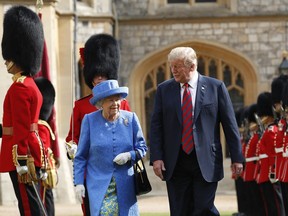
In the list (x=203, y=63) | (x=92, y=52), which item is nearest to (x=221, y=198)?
(x=203, y=63)

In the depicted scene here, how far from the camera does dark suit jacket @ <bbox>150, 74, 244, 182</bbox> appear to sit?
23.4 ft

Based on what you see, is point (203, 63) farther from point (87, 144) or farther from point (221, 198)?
point (87, 144)

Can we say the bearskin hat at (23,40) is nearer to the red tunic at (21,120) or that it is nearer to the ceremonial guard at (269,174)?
the red tunic at (21,120)

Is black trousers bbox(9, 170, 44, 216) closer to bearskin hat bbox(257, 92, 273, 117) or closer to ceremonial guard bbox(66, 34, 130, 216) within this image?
Result: ceremonial guard bbox(66, 34, 130, 216)

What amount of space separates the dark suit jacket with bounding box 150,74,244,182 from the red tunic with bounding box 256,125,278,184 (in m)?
2.84

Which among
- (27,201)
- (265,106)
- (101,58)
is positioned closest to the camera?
(27,201)

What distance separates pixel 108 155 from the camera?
675 cm

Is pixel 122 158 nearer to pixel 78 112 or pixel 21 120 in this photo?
pixel 78 112

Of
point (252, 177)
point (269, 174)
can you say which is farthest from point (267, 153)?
point (252, 177)

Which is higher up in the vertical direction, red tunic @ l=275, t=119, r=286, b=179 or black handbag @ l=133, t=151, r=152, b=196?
black handbag @ l=133, t=151, r=152, b=196

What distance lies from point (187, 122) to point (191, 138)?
4.8 inches

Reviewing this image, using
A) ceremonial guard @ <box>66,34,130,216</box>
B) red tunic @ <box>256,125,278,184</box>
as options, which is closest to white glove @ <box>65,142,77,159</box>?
ceremonial guard @ <box>66,34,130,216</box>

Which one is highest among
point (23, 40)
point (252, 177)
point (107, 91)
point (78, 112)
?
point (23, 40)

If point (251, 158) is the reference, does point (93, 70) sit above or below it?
above
